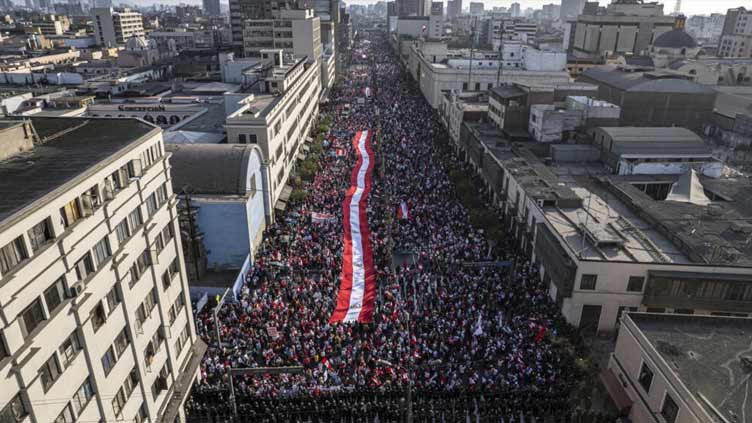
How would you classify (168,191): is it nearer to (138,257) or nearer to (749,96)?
(138,257)

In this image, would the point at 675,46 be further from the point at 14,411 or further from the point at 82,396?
the point at 14,411

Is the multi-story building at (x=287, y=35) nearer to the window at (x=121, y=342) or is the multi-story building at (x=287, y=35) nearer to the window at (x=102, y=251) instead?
the window at (x=102, y=251)

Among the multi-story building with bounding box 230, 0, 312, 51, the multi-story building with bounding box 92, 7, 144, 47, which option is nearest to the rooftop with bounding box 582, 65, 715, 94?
the multi-story building with bounding box 230, 0, 312, 51

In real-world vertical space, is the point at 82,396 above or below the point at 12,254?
below

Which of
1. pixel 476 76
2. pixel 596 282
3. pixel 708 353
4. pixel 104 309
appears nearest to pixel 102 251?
pixel 104 309

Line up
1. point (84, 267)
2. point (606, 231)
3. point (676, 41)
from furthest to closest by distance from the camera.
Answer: point (676, 41) < point (606, 231) < point (84, 267)

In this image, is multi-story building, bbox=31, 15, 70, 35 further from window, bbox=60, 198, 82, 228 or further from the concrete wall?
window, bbox=60, 198, 82, 228

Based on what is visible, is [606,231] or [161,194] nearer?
[161,194]
